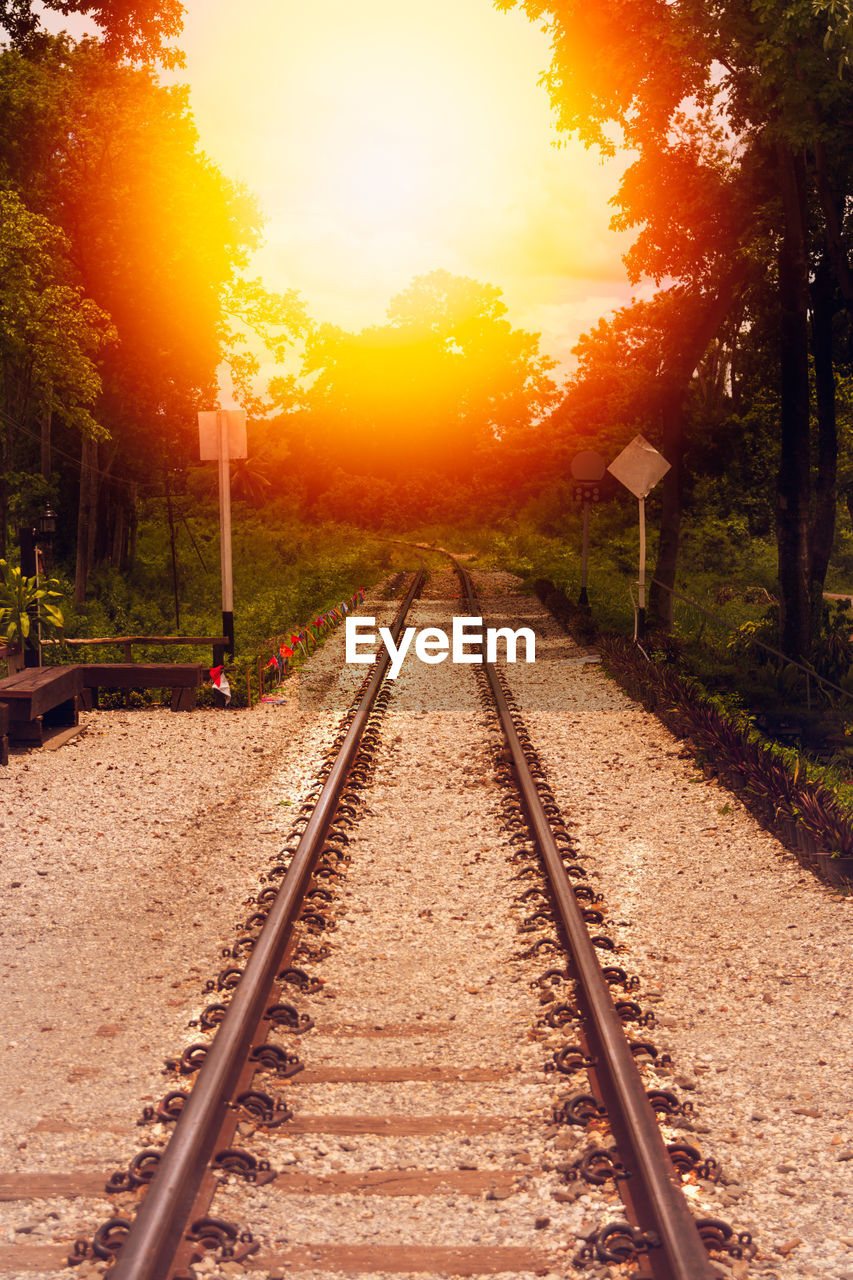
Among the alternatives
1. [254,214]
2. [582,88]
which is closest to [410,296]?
[254,214]

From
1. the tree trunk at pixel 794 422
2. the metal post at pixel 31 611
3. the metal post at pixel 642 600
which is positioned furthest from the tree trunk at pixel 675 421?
the metal post at pixel 31 611

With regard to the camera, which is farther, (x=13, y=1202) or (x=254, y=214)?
(x=254, y=214)

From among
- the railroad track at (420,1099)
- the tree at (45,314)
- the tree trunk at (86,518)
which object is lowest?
the railroad track at (420,1099)

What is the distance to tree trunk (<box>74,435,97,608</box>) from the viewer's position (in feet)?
83.4

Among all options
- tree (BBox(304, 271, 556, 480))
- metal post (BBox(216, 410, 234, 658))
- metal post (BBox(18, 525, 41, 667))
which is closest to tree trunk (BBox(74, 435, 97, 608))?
metal post (BBox(216, 410, 234, 658))

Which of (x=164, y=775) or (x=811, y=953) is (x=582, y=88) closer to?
(x=164, y=775)

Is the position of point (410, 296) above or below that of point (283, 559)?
above

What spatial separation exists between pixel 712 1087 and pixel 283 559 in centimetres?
3645

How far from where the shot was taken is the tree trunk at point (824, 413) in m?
17.9

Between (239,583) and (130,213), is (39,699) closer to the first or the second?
(130,213)

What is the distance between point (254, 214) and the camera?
88.6 ft

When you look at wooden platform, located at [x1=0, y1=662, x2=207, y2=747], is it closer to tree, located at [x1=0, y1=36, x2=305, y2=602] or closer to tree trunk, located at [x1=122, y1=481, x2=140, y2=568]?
tree, located at [x1=0, y1=36, x2=305, y2=602]

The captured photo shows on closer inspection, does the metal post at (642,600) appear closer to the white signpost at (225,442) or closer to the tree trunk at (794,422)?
the tree trunk at (794,422)

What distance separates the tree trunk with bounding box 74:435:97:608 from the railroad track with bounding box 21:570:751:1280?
20.4 m
